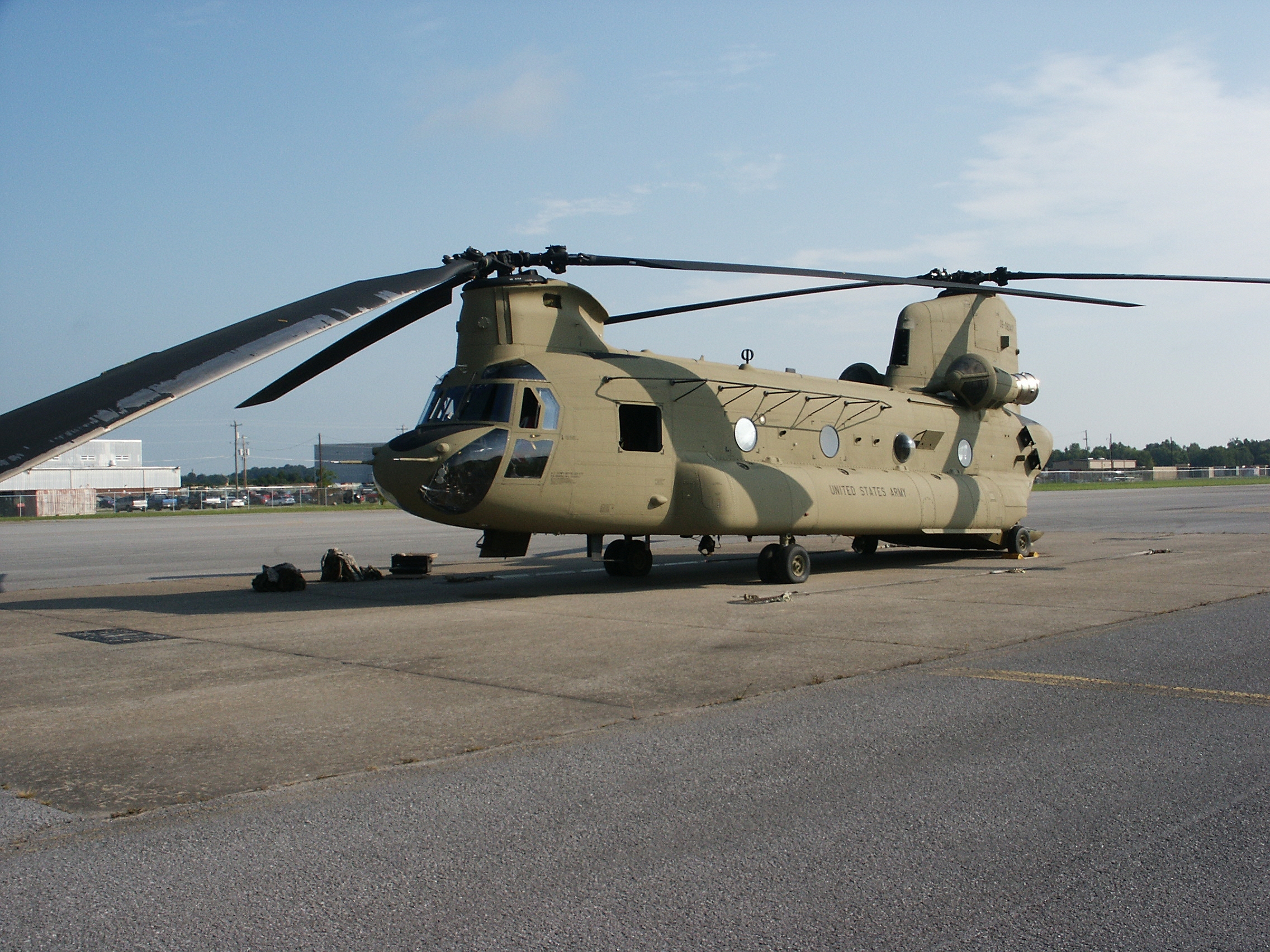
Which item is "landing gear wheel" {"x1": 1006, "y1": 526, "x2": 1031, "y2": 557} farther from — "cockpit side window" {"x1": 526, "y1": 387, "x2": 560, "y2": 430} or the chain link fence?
the chain link fence

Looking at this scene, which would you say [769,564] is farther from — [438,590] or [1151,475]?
[1151,475]

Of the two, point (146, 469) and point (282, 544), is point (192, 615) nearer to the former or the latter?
point (282, 544)

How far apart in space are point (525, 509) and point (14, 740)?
24.1 ft

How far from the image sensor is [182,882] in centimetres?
398

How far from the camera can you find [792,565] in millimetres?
15430

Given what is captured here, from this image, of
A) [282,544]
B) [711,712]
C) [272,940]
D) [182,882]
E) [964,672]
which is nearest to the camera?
[272,940]

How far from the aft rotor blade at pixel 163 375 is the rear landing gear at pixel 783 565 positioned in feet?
23.2

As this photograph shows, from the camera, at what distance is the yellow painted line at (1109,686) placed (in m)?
7.09

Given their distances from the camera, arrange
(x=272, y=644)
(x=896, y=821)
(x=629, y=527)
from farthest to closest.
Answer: (x=629, y=527), (x=272, y=644), (x=896, y=821)

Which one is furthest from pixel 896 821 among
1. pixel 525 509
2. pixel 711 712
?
pixel 525 509

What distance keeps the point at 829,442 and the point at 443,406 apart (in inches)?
276

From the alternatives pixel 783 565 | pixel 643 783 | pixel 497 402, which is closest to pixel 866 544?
pixel 783 565

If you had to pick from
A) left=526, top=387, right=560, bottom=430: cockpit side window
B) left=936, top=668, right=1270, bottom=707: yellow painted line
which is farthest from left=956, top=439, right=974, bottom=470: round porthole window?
left=936, top=668, right=1270, bottom=707: yellow painted line

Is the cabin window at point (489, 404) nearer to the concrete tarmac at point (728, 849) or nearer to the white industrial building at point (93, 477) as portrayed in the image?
the concrete tarmac at point (728, 849)
